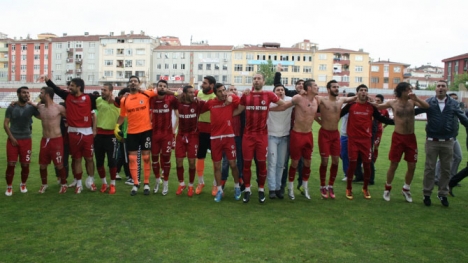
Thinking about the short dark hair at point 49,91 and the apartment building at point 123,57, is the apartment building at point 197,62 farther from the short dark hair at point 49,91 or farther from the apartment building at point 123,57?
the short dark hair at point 49,91

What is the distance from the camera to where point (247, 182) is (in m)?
7.72

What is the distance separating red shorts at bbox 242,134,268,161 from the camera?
7562mm

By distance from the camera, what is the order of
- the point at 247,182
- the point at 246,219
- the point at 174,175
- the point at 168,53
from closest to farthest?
the point at 246,219
the point at 247,182
the point at 174,175
the point at 168,53

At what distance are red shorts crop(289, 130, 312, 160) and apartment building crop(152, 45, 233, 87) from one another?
72.2 m

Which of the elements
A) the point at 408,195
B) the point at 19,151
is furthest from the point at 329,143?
the point at 19,151

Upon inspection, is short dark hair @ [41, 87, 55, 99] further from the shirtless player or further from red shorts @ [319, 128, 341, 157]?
the shirtless player

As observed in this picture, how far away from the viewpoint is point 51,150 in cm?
802

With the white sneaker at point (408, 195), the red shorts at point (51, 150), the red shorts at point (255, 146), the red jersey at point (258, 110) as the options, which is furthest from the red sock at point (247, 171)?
the red shorts at point (51, 150)

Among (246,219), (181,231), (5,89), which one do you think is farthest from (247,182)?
(5,89)

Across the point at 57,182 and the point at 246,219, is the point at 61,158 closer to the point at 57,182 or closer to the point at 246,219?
the point at 57,182

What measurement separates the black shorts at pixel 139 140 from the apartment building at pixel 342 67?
7448 centimetres

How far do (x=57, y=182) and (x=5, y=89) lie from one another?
65747 millimetres

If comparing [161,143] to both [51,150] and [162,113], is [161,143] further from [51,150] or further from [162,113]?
[51,150]

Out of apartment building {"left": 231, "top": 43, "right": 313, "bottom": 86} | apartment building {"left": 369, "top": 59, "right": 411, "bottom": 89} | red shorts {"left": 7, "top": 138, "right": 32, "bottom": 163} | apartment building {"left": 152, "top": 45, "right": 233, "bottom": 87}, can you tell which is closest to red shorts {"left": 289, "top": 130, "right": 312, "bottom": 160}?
red shorts {"left": 7, "top": 138, "right": 32, "bottom": 163}
